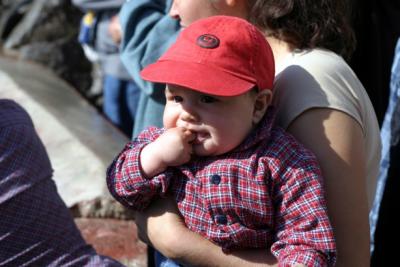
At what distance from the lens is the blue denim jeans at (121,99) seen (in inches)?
172

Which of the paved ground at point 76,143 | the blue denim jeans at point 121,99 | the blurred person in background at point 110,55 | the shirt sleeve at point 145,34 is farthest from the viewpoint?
the blue denim jeans at point 121,99

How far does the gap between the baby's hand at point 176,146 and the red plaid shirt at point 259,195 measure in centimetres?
4

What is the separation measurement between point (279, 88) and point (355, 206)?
36 centimetres

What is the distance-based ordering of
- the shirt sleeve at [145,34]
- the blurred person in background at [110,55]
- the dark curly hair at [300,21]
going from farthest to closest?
the blurred person in background at [110,55], the shirt sleeve at [145,34], the dark curly hair at [300,21]

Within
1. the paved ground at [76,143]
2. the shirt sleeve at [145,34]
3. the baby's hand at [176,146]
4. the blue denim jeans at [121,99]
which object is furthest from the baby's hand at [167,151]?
the blue denim jeans at [121,99]

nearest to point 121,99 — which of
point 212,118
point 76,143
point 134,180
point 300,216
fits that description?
point 76,143

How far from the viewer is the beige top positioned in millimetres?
1715

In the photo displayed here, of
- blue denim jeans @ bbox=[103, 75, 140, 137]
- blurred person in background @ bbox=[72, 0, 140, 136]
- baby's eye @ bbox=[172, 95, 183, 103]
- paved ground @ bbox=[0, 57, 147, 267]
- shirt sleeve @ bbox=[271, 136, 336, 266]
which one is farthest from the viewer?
blue denim jeans @ bbox=[103, 75, 140, 137]

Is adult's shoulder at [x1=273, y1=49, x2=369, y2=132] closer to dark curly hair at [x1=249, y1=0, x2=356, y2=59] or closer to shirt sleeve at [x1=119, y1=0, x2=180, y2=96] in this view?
dark curly hair at [x1=249, y1=0, x2=356, y2=59]

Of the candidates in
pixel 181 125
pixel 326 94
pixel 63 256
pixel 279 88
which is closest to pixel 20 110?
pixel 63 256

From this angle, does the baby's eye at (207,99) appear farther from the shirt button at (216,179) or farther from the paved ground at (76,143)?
the paved ground at (76,143)

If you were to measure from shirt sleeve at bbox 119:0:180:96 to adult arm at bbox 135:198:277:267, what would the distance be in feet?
2.99

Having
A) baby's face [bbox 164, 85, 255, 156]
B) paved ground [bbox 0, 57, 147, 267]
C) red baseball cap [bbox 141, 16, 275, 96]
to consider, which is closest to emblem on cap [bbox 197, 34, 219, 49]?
red baseball cap [bbox 141, 16, 275, 96]

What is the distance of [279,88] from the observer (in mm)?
1809
